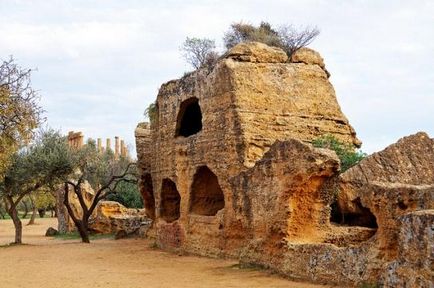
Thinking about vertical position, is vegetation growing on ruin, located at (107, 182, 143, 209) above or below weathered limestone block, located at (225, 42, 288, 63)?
below

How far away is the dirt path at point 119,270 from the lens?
1256 cm

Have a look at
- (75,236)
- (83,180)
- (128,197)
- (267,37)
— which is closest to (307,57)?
(267,37)

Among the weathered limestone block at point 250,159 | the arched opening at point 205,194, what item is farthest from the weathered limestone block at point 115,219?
the arched opening at point 205,194

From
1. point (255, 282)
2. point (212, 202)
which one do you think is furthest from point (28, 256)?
point (255, 282)

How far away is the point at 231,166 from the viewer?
16578 millimetres

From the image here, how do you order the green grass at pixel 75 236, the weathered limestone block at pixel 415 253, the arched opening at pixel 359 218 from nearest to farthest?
the weathered limestone block at pixel 415 253
the arched opening at pixel 359 218
the green grass at pixel 75 236

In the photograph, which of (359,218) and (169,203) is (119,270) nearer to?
(359,218)

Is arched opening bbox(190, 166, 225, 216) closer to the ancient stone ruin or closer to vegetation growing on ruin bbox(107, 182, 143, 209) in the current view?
the ancient stone ruin

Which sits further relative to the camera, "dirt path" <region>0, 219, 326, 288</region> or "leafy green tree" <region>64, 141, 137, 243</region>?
"leafy green tree" <region>64, 141, 137, 243</region>

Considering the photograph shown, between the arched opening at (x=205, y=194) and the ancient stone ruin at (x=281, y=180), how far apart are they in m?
0.04

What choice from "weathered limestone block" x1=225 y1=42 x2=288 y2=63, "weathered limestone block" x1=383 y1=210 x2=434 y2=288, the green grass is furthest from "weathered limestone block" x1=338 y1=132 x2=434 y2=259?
the green grass

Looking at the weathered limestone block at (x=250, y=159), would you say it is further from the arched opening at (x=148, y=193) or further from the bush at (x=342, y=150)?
the arched opening at (x=148, y=193)

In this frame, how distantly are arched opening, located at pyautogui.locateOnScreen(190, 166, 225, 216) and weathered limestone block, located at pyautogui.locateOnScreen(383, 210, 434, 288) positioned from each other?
11.2 metres

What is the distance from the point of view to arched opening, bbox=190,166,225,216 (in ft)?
62.6
